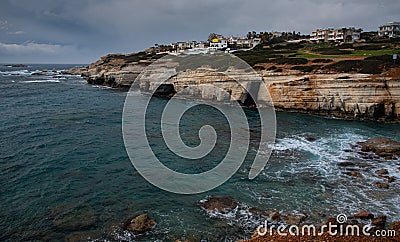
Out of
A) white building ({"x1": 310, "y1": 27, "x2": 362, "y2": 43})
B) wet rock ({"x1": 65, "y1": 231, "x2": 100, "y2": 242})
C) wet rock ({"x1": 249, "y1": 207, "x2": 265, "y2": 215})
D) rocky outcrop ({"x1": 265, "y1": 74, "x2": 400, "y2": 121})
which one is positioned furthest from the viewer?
white building ({"x1": 310, "y1": 27, "x2": 362, "y2": 43})

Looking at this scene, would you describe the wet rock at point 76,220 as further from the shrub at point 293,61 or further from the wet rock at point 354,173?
the shrub at point 293,61

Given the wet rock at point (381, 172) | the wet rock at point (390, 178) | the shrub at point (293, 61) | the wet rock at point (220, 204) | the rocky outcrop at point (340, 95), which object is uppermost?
the shrub at point (293, 61)

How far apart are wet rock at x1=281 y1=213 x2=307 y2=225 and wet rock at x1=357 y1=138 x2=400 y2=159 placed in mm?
11059

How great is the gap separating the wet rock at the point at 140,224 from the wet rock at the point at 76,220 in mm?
1627

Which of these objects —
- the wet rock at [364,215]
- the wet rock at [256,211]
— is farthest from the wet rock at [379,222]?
the wet rock at [256,211]

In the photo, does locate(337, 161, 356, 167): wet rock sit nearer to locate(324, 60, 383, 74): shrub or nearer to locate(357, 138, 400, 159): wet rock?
locate(357, 138, 400, 159): wet rock

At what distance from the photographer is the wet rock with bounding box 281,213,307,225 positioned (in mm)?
11753

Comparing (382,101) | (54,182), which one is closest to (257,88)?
(382,101)

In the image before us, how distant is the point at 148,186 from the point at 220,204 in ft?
14.2

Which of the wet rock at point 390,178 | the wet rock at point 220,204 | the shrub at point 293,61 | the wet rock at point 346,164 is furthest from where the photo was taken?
the shrub at point 293,61

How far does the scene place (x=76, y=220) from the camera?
12.0 m

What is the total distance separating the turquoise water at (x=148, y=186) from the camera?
11695 mm

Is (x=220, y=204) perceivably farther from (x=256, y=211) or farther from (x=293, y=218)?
(x=293, y=218)

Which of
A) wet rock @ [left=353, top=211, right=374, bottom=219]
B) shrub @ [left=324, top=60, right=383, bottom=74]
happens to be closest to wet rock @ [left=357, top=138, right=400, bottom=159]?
wet rock @ [left=353, top=211, right=374, bottom=219]
